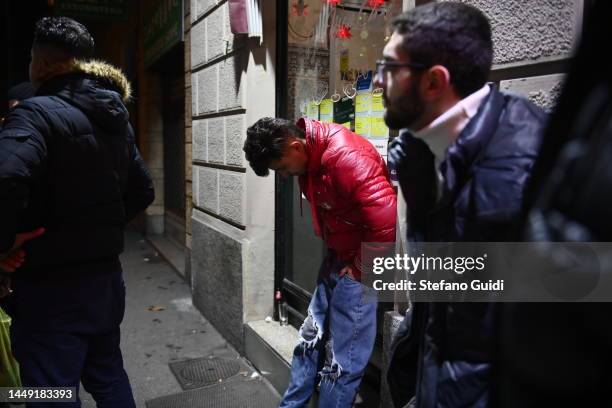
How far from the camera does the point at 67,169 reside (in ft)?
7.60

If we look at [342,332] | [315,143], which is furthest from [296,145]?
[342,332]

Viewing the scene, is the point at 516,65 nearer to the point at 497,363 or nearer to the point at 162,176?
the point at 497,363

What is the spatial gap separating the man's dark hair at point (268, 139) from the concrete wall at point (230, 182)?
1.47m

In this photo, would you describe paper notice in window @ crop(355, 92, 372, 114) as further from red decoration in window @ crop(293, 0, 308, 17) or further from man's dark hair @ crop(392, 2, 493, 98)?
man's dark hair @ crop(392, 2, 493, 98)

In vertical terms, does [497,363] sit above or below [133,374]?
above

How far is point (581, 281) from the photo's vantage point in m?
0.90

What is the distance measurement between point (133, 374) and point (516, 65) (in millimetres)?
3613

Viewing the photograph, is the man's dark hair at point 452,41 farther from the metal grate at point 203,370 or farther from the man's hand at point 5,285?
the metal grate at point 203,370

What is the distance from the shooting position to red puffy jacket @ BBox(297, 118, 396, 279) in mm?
2568

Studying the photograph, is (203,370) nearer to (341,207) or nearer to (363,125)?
(341,207)

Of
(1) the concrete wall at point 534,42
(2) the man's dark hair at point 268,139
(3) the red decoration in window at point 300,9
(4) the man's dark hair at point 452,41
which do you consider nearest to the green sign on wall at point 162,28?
(3) the red decoration in window at point 300,9

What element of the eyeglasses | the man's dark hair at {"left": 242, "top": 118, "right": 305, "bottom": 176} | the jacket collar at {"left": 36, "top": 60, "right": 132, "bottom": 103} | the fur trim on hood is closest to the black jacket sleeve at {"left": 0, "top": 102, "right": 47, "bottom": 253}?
the jacket collar at {"left": 36, "top": 60, "right": 132, "bottom": 103}

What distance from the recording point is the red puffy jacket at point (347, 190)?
8.43 ft

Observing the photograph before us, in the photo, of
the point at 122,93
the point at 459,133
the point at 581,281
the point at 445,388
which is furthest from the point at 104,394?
the point at 581,281
